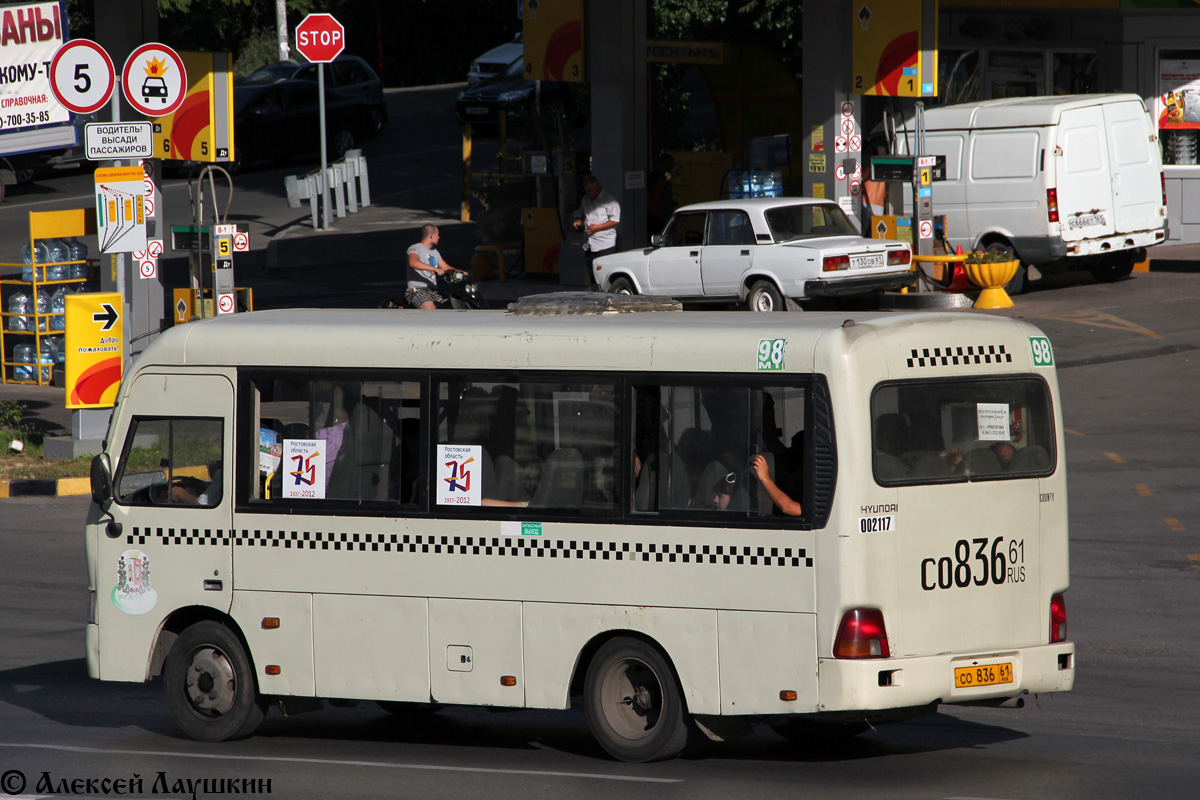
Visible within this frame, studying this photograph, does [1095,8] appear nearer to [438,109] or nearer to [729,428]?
[729,428]

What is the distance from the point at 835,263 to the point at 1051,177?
12.5ft

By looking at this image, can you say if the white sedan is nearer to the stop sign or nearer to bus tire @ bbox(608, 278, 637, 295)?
bus tire @ bbox(608, 278, 637, 295)

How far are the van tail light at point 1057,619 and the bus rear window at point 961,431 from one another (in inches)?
25.1

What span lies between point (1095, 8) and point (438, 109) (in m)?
25.6

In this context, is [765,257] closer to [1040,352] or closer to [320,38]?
[1040,352]

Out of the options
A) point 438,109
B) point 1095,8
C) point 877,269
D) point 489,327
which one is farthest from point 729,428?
point 438,109

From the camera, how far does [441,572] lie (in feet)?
26.7

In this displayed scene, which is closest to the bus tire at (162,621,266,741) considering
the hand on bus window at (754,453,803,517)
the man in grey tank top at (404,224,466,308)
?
the hand on bus window at (754,453,803,517)

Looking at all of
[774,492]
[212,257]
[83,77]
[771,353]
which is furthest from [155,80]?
[774,492]

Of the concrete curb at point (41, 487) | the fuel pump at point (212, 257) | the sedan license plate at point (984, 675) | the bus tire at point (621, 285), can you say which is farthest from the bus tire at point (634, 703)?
the bus tire at point (621, 285)

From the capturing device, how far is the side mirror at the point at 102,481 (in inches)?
341

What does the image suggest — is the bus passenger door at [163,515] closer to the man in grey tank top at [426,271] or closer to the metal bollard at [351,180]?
the man in grey tank top at [426,271]

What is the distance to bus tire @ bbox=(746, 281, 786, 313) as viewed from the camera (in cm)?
2134

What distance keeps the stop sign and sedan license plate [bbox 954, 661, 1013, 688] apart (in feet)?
87.3
